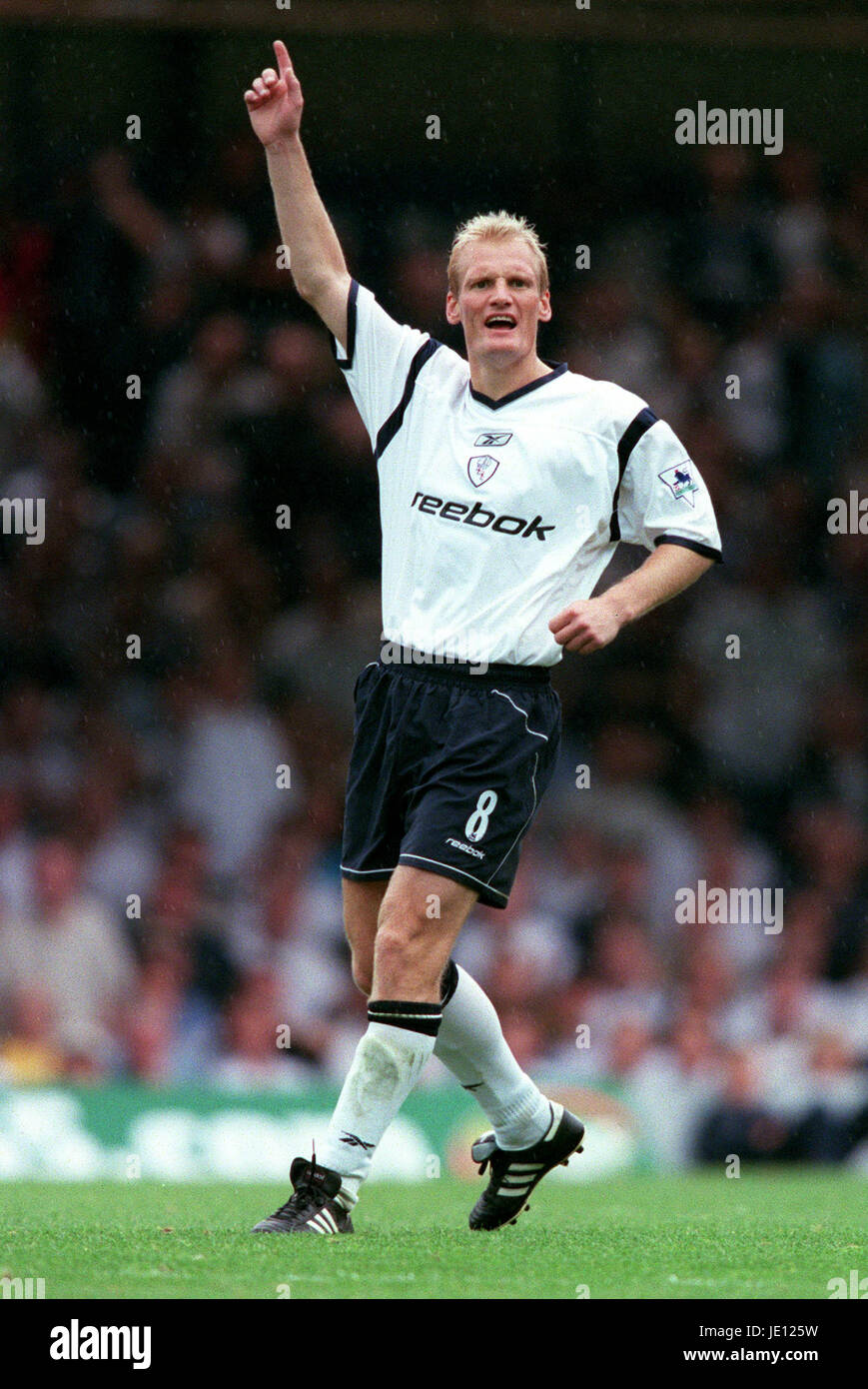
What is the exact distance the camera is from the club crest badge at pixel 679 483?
5504mm

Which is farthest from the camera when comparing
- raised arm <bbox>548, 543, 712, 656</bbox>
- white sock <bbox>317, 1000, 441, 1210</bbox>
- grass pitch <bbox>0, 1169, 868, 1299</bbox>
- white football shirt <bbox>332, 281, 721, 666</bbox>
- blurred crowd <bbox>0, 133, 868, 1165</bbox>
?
blurred crowd <bbox>0, 133, 868, 1165</bbox>

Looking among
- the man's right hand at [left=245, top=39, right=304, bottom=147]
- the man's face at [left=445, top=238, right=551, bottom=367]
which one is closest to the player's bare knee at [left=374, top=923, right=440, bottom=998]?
the man's face at [left=445, top=238, right=551, bottom=367]

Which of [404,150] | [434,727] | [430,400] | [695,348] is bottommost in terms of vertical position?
[434,727]

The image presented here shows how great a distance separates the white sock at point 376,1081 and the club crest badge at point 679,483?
1.50 m

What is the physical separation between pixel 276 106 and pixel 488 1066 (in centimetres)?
270

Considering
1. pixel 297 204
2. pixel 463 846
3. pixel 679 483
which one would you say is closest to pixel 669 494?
pixel 679 483

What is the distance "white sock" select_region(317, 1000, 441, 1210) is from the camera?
17.0 ft

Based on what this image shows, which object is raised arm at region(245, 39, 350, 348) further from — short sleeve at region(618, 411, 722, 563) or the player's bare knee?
the player's bare knee

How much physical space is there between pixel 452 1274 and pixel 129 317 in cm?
A: 916

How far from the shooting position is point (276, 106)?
18.5 ft

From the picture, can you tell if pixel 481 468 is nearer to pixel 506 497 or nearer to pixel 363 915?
pixel 506 497

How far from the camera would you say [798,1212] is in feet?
22.6
